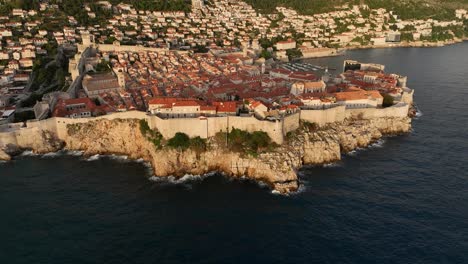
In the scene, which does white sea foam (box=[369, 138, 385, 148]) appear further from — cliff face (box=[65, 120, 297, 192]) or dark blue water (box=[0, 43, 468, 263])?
cliff face (box=[65, 120, 297, 192])

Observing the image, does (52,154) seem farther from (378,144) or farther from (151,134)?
(378,144)

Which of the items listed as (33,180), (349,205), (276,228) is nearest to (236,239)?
(276,228)

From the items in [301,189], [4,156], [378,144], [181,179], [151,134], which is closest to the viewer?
[301,189]

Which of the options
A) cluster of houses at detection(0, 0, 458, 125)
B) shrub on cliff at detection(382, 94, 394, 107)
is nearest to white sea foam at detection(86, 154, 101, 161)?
cluster of houses at detection(0, 0, 458, 125)

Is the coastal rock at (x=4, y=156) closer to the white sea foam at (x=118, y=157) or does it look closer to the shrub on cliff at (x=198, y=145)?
the white sea foam at (x=118, y=157)

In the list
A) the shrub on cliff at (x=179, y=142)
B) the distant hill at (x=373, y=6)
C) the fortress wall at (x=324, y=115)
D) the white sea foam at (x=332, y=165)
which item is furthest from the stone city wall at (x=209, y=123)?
the distant hill at (x=373, y=6)

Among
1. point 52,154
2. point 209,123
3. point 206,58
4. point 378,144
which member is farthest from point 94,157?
point 206,58
